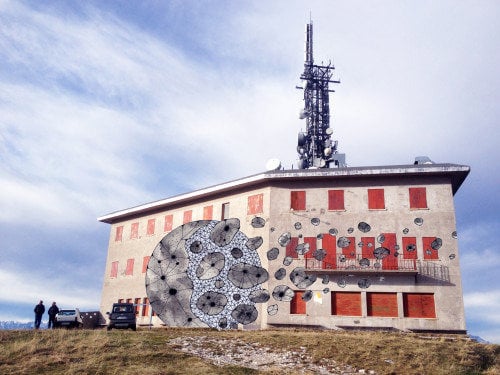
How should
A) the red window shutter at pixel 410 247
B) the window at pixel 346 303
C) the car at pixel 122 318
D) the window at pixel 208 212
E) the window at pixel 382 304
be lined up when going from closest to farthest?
the car at pixel 122 318, the window at pixel 382 304, the window at pixel 346 303, the red window shutter at pixel 410 247, the window at pixel 208 212

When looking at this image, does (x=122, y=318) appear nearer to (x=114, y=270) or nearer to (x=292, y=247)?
(x=292, y=247)

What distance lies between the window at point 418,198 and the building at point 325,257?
0.25 ft

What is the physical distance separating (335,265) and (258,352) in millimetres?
15710

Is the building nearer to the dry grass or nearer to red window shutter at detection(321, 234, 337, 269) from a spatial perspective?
red window shutter at detection(321, 234, 337, 269)

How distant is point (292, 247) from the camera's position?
40.1 metres

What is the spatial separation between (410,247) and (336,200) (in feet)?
21.3

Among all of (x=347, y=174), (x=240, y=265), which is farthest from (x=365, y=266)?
(x=240, y=265)

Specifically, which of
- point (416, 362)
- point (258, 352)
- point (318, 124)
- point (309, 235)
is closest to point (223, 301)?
point (309, 235)

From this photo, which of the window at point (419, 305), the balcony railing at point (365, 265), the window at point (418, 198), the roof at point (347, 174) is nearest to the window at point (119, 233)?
the roof at point (347, 174)

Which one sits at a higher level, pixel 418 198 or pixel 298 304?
pixel 418 198

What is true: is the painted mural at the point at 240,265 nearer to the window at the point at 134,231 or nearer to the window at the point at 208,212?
the window at the point at 208,212

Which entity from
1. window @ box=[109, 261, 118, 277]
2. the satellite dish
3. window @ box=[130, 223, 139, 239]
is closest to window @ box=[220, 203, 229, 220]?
the satellite dish

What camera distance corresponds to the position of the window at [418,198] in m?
39.1

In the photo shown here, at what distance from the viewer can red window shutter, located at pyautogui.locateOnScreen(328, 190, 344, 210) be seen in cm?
4050
